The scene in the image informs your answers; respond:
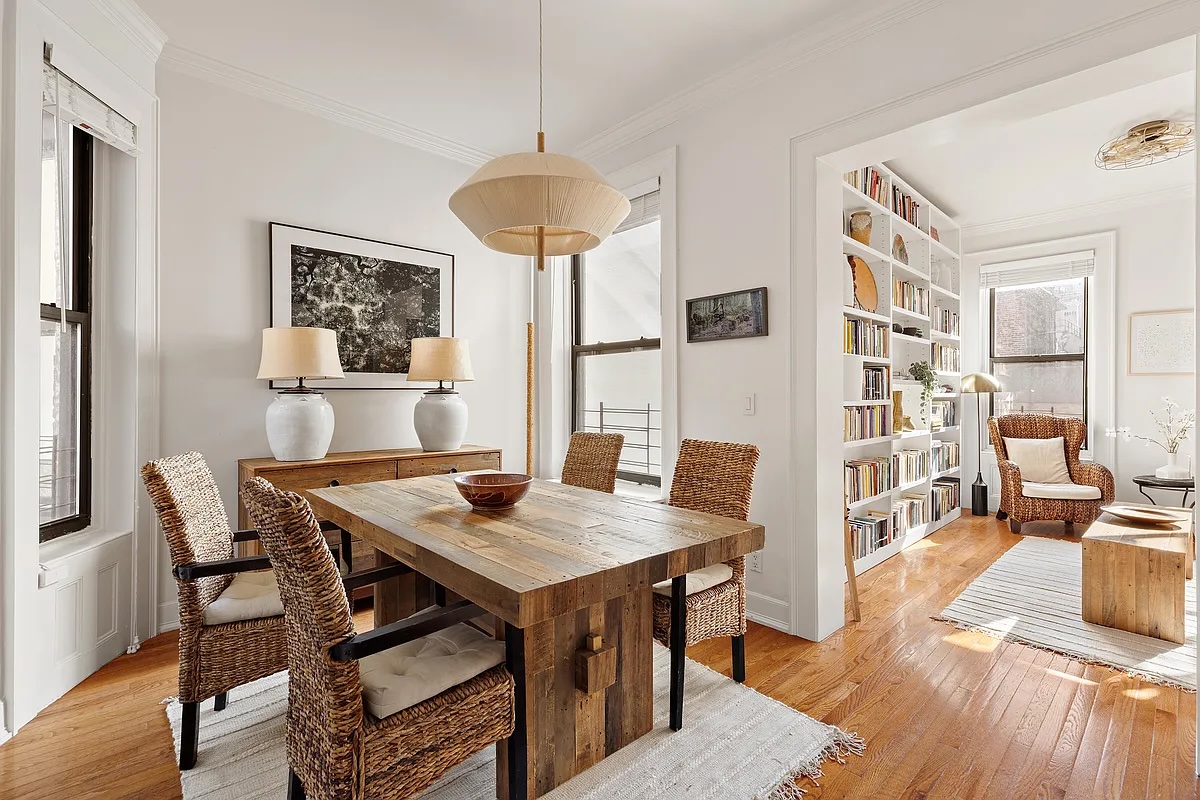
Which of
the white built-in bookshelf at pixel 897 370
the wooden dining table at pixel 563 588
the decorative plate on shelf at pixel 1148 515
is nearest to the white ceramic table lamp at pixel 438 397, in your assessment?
the wooden dining table at pixel 563 588

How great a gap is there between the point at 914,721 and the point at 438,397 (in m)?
2.80

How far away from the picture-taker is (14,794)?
1.71 meters

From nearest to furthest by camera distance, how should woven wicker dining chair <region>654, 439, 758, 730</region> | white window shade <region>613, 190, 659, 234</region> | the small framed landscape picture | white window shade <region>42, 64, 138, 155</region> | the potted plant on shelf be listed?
woven wicker dining chair <region>654, 439, 758, 730</region> < white window shade <region>42, 64, 138, 155</region> < the small framed landscape picture < white window shade <region>613, 190, 659, 234</region> < the potted plant on shelf

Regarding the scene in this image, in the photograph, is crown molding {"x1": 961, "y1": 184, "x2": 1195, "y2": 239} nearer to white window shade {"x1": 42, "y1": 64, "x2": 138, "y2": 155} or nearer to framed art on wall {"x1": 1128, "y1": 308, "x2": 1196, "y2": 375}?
framed art on wall {"x1": 1128, "y1": 308, "x2": 1196, "y2": 375}

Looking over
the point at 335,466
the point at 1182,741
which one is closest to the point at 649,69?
the point at 335,466

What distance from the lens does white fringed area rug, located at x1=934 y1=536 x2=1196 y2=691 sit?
99.0 inches

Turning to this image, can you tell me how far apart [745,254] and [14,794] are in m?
3.42

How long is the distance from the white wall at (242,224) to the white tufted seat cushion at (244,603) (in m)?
1.25

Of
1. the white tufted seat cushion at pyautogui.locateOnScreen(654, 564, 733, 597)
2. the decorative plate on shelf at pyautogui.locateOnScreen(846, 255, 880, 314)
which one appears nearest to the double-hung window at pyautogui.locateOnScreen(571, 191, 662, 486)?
the decorative plate on shelf at pyautogui.locateOnScreen(846, 255, 880, 314)

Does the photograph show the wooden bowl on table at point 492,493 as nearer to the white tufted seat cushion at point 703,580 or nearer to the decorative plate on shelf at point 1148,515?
the white tufted seat cushion at point 703,580

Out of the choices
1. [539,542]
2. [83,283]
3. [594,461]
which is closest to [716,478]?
[594,461]

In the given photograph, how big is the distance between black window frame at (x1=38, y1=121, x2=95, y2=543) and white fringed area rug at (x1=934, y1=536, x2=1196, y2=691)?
13.8 ft

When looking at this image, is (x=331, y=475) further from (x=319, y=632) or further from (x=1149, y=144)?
(x=1149, y=144)

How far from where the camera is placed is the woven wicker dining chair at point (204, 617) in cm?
176
